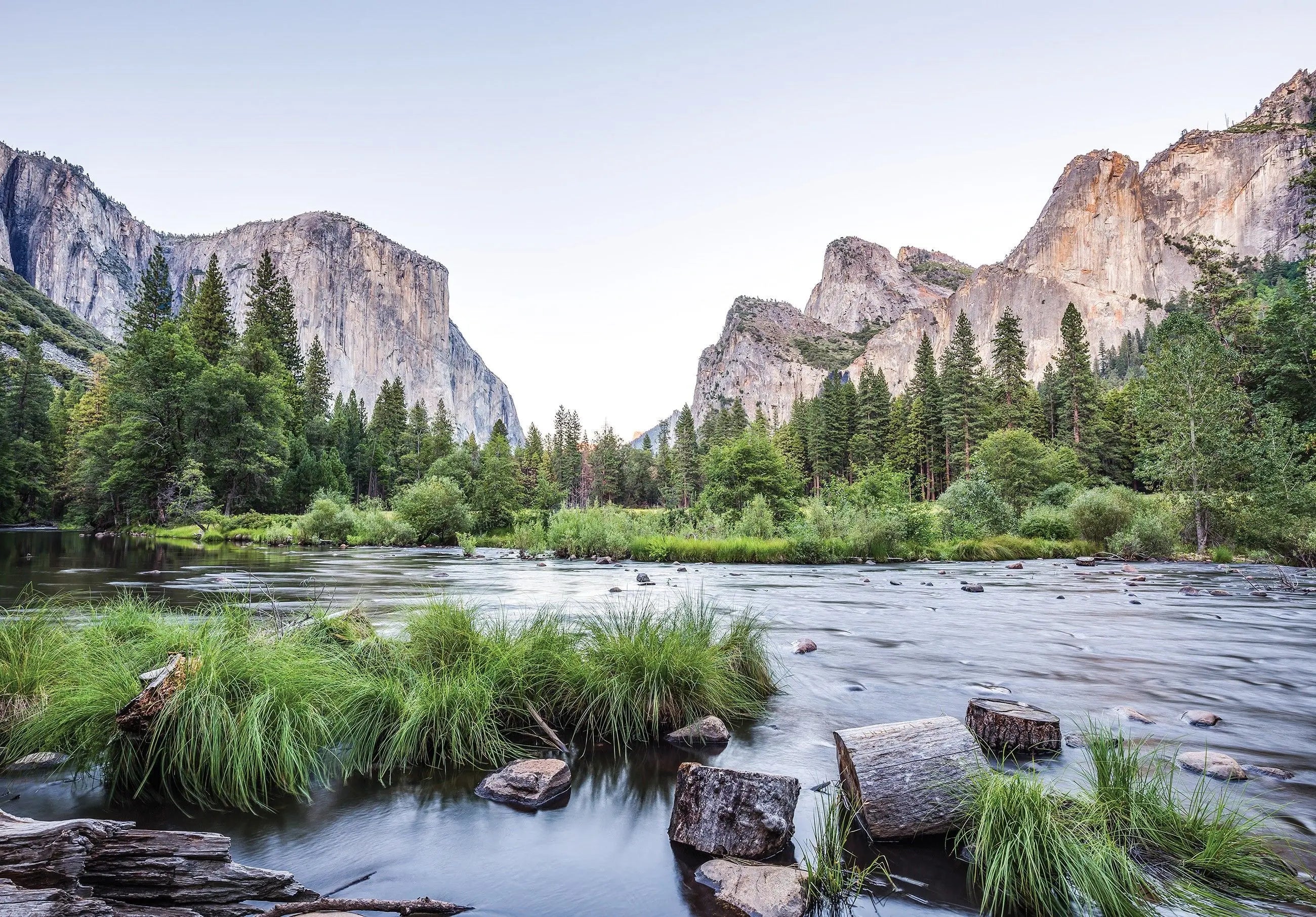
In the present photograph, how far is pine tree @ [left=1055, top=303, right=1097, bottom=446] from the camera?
63844 mm

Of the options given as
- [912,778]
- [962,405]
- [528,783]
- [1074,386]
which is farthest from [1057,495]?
[528,783]

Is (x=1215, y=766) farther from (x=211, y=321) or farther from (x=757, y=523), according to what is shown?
(x=211, y=321)

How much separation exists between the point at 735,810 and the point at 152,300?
79.4 m

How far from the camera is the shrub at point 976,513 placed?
32500 millimetres

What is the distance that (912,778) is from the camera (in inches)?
145

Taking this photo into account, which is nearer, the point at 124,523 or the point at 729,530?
the point at 729,530

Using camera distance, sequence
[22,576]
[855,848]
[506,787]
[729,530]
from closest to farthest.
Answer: [855,848]
[506,787]
[22,576]
[729,530]

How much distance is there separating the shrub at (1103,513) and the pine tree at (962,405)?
33.4 metres

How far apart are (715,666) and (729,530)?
23.3 meters

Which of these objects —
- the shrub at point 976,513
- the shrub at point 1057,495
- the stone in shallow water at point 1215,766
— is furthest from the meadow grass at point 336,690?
the shrub at point 1057,495

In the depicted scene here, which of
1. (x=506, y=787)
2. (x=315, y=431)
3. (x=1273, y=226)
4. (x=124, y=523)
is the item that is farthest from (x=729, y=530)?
(x=1273, y=226)

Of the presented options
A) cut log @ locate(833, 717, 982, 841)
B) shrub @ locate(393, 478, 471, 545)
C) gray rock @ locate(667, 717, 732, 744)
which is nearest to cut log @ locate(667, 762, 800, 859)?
cut log @ locate(833, 717, 982, 841)

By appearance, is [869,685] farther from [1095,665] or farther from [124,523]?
[124,523]

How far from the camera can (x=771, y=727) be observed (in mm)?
5824
